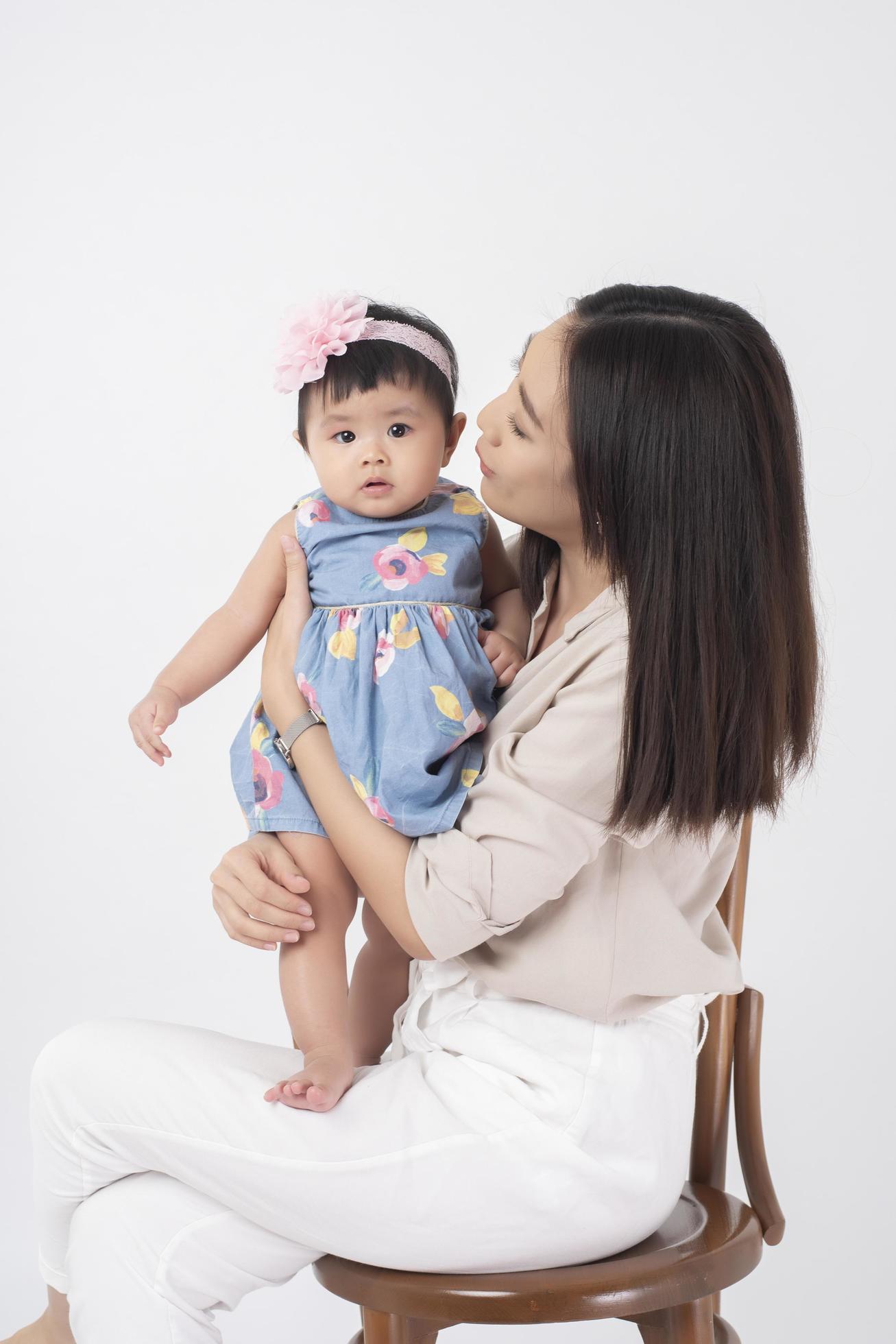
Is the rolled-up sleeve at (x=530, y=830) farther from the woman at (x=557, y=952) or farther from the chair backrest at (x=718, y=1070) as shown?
the chair backrest at (x=718, y=1070)

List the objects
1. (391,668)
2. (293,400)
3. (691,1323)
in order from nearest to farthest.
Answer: (691,1323)
(391,668)
(293,400)

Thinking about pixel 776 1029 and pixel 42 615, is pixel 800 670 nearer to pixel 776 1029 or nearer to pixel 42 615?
pixel 776 1029

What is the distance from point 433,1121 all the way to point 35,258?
198cm

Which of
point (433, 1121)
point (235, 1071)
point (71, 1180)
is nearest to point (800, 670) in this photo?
point (433, 1121)

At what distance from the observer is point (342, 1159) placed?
1.23m

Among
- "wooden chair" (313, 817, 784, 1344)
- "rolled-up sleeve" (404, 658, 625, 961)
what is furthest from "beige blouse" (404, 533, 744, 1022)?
"wooden chair" (313, 817, 784, 1344)

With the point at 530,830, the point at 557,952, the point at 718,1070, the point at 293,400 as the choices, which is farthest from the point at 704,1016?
the point at 293,400

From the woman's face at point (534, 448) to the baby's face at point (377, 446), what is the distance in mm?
129

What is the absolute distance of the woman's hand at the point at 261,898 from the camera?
1.38 meters

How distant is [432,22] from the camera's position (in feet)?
8.42

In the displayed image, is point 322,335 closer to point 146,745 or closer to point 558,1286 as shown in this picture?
point 146,745

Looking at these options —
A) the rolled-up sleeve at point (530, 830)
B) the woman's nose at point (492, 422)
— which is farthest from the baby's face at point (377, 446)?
the rolled-up sleeve at point (530, 830)

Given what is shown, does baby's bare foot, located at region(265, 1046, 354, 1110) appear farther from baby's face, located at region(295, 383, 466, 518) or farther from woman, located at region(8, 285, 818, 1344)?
baby's face, located at region(295, 383, 466, 518)

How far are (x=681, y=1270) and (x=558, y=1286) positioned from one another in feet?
0.41
